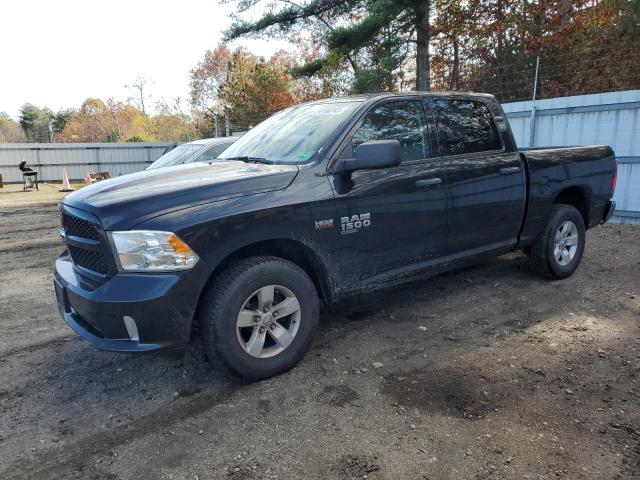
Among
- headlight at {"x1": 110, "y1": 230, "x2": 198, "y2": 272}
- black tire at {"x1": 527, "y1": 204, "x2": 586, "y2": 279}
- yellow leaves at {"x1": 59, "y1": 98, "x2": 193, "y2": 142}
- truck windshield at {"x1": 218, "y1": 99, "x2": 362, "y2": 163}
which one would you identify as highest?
yellow leaves at {"x1": 59, "y1": 98, "x2": 193, "y2": 142}

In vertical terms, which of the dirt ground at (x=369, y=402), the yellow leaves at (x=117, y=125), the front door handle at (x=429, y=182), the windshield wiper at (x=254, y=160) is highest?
the yellow leaves at (x=117, y=125)

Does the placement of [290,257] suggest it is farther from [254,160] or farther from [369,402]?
[369,402]

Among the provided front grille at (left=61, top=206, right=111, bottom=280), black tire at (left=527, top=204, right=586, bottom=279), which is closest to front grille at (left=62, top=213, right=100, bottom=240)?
front grille at (left=61, top=206, right=111, bottom=280)

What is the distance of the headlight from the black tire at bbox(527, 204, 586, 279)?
12.6 feet

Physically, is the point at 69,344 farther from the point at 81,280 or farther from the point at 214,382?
the point at 214,382

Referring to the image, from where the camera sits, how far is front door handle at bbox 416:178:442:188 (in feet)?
12.5

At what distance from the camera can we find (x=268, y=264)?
10.0ft

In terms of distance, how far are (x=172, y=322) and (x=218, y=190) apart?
843mm

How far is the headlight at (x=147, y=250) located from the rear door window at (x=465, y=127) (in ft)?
8.27

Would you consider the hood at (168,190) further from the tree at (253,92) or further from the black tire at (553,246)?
the tree at (253,92)

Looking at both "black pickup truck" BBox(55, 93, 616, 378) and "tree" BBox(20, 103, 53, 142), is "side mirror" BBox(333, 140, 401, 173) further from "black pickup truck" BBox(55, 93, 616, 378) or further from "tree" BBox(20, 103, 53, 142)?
"tree" BBox(20, 103, 53, 142)

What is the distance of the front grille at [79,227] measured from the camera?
111 inches

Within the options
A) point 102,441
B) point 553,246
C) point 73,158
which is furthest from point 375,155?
point 73,158

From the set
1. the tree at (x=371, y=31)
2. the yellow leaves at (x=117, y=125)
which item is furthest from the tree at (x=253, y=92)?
the yellow leaves at (x=117, y=125)
